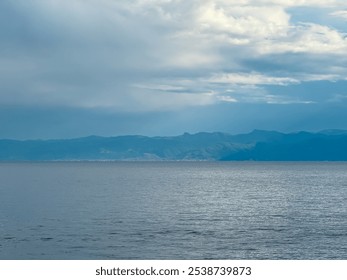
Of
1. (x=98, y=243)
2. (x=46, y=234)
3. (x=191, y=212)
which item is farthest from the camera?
(x=191, y=212)

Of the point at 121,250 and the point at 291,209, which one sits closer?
the point at 121,250

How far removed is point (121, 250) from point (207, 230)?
63.2 feet

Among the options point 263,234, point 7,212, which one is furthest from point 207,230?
point 7,212

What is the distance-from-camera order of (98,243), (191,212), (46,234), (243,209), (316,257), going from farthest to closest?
1. (243,209)
2. (191,212)
3. (46,234)
4. (98,243)
5. (316,257)

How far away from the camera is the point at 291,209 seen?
11275cm

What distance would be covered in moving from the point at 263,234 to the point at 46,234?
28938 millimetres

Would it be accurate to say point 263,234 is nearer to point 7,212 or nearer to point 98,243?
point 98,243

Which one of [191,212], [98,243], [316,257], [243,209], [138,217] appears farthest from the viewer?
[243,209]

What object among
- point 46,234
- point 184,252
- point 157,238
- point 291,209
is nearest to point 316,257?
point 184,252

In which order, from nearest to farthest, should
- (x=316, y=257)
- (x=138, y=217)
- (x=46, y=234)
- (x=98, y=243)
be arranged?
(x=316, y=257)
(x=98, y=243)
(x=46, y=234)
(x=138, y=217)

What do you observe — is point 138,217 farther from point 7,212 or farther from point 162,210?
point 7,212

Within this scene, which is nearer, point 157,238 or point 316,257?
point 316,257

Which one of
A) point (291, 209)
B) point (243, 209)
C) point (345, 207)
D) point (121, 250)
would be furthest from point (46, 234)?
point (345, 207)

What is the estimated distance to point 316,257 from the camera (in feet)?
201
